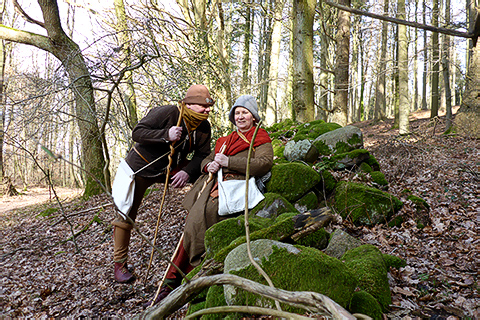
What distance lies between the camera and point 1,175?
13.1 m

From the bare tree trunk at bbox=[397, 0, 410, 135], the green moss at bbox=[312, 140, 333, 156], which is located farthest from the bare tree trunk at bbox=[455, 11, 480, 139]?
the green moss at bbox=[312, 140, 333, 156]

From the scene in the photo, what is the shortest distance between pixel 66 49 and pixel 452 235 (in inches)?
364

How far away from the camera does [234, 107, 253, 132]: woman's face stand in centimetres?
358

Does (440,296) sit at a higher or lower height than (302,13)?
lower

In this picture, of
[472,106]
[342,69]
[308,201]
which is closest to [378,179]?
[308,201]

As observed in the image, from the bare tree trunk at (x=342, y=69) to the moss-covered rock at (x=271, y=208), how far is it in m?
6.02

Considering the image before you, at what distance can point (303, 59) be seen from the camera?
7.82m

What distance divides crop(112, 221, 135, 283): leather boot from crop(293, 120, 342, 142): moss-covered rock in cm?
400

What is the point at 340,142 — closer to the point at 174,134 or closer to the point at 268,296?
the point at 174,134

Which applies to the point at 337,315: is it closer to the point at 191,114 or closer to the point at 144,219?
the point at 191,114

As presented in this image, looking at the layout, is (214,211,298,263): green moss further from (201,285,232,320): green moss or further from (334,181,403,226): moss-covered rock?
(334,181,403,226): moss-covered rock

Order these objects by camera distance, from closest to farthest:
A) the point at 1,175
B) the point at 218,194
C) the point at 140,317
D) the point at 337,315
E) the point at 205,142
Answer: the point at 337,315, the point at 140,317, the point at 218,194, the point at 205,142, the point at 1,175

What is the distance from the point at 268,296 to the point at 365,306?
47.5 inches

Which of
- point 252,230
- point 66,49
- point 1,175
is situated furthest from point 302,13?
point 1,175
